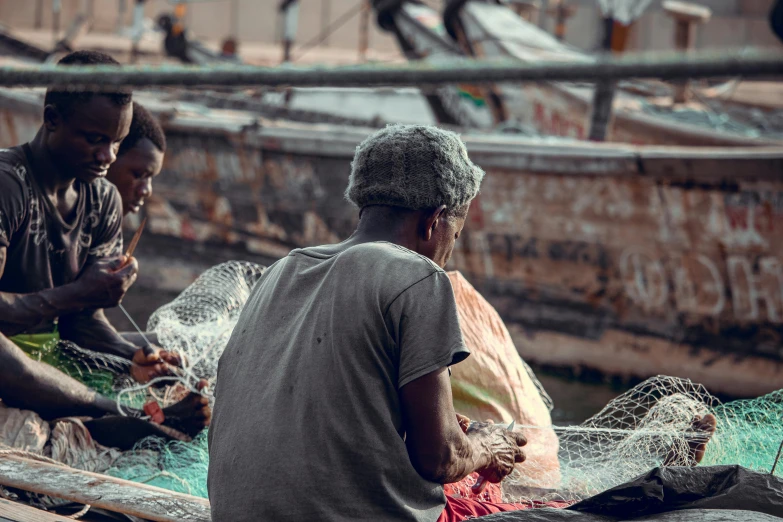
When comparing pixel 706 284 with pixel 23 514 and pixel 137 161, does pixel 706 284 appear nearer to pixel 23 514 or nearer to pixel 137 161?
pixel 137 161

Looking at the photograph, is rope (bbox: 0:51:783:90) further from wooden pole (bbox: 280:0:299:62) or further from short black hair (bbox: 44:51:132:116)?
wooden pole (bbox: 280:0:299:62)

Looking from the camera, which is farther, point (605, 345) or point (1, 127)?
point (1, 127)

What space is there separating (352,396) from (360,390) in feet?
0.06

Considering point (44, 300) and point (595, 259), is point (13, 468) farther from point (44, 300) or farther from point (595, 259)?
point (595, 259)

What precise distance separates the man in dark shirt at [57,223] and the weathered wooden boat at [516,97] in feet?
19.4

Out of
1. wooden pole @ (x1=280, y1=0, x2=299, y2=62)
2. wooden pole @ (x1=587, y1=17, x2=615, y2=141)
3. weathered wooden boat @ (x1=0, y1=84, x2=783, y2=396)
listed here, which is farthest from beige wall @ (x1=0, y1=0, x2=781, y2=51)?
weathered wooden boat @ (x1=0, y1=84, x2=783, y2=396)

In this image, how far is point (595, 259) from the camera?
21.0ft

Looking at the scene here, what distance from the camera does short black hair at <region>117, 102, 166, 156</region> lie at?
12.6 ft

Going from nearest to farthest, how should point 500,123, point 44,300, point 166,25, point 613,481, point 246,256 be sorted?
point 613,481 → point 44,300 → point 246,256 → point 500,123 → point 166,25

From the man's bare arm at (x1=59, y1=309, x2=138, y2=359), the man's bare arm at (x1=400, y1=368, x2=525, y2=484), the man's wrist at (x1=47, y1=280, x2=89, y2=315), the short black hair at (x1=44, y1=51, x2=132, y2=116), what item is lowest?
the man's bare arm at (x1=59, y1=309, x2=138, y2=359)

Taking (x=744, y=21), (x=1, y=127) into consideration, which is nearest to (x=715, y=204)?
(x=1, y=127)

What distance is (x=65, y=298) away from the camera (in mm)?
3180

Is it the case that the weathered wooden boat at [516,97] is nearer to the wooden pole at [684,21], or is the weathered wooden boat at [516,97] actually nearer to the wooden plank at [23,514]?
the wooden pole at [684,21]

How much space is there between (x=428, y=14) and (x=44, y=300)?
8.21 metres
